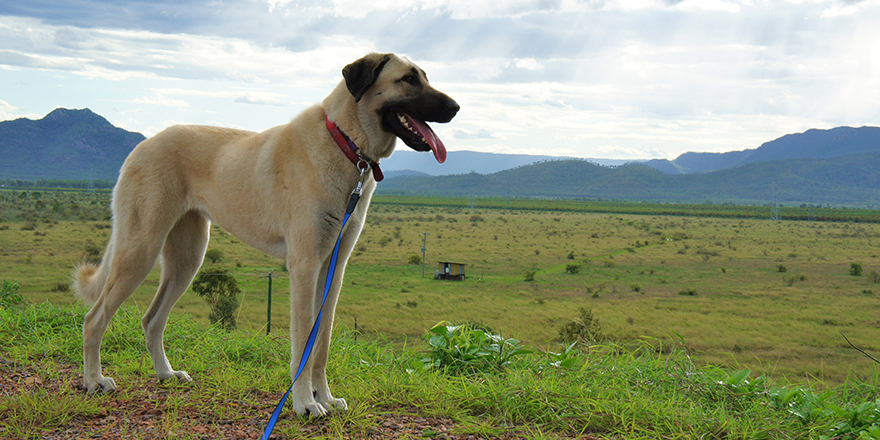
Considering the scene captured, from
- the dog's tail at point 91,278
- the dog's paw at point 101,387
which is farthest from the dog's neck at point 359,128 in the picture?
the dog's paw at point 101,387

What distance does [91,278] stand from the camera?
16.9 ft

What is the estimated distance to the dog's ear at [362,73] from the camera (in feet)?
12.9

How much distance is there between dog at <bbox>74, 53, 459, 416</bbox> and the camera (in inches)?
156

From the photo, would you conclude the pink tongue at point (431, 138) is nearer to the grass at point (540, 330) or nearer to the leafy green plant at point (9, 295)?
the grass at point (540, 330)

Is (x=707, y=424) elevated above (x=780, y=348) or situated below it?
above

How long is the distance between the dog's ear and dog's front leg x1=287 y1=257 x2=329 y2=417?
1186 millimetres

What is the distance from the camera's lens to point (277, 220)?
14.0ft

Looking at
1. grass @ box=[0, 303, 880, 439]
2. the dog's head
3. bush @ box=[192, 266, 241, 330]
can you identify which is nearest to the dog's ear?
the dog's head

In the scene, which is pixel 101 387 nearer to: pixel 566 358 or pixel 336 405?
pixel 336 405

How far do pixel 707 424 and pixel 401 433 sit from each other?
82.4 inches

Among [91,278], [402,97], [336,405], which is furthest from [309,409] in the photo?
[91,278]

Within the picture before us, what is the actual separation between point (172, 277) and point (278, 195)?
1.54m

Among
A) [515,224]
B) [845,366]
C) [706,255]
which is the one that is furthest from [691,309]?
[515,224]

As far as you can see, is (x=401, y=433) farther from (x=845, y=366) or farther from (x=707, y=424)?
(x=845, y=366)
